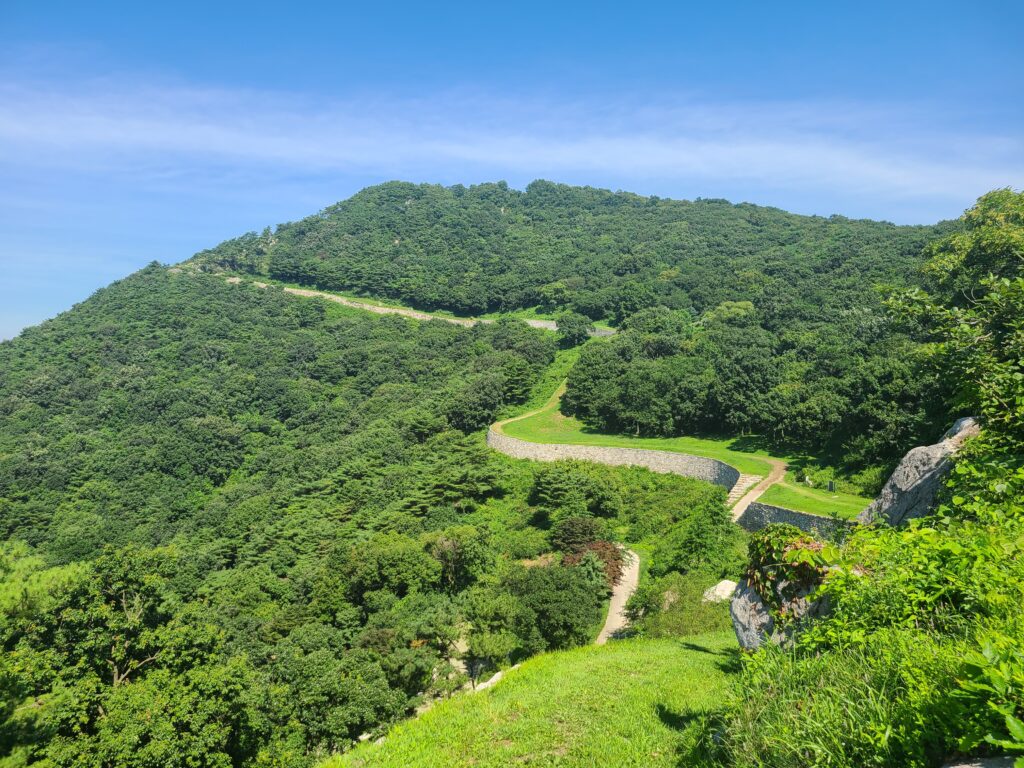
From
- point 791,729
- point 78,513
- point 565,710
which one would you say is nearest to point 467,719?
point 565,710

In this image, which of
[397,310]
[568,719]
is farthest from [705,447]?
[397,310]

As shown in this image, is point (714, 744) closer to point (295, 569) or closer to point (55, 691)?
point (55, 691)

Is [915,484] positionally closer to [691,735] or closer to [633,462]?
[691,735]

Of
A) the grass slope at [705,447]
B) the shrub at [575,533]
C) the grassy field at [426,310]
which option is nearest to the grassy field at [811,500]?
the grass slope at [705,447]

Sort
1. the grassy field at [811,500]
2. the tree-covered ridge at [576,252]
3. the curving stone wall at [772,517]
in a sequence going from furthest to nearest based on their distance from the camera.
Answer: the tree-covered ridge at [576,252]
the grassy field at [811,500]
the curving stone wall at [772,517]

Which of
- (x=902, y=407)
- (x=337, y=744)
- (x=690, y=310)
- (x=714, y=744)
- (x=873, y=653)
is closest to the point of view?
(x=873, y=653)

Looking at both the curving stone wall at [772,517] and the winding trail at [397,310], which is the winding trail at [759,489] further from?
the winding trail at [397,310]

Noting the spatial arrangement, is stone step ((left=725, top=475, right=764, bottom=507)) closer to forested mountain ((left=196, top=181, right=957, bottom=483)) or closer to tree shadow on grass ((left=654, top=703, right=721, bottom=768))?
forested mountain ((left=196, top=181, right=957, bottom=483))
